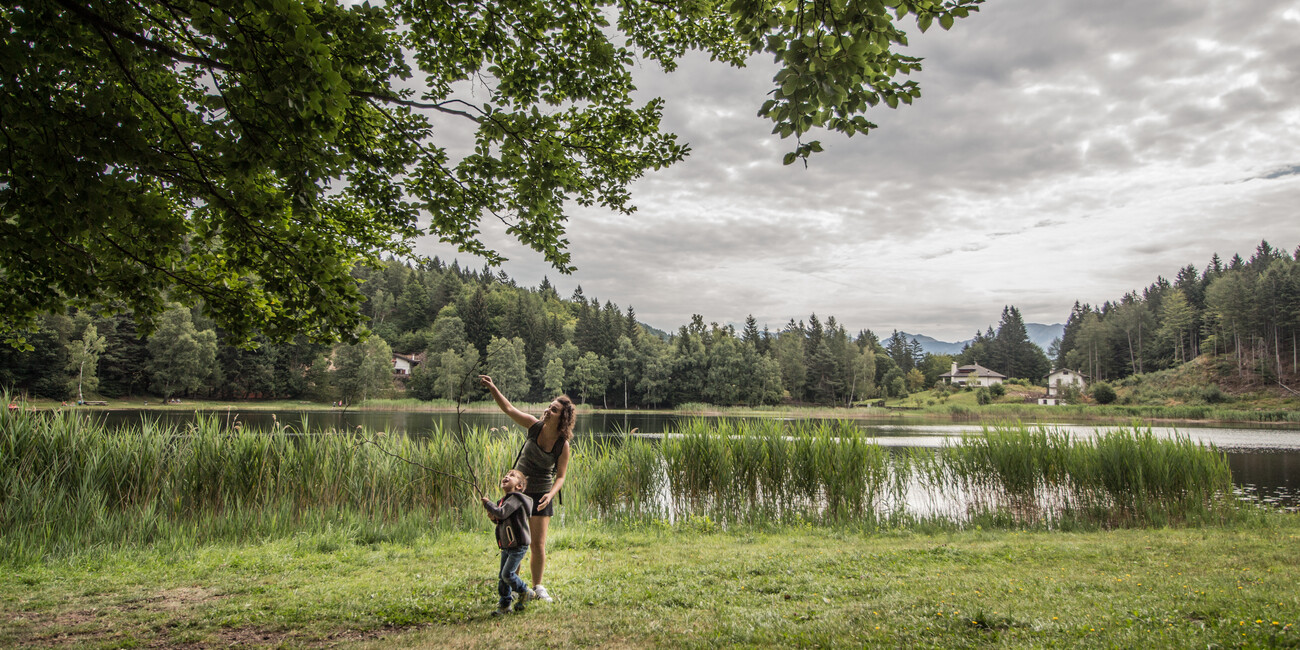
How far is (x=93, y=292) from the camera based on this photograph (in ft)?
18.5

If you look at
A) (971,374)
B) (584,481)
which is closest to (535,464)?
(584,481)

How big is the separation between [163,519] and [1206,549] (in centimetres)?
1364

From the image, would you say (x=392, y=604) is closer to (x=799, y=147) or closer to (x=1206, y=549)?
(x=799, y=147)

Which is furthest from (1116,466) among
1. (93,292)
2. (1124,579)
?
(93,292)

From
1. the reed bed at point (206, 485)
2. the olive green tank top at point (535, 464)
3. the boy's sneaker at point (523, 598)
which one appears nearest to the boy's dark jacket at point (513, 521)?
the olive green tank top at point (535, 464)

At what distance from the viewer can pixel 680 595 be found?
5266mm

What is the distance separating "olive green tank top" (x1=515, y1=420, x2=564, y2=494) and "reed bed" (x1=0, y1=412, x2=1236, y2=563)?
4.38 meters

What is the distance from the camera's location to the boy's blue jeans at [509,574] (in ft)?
15.6

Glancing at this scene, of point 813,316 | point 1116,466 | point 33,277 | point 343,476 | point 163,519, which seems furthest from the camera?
point 813,316

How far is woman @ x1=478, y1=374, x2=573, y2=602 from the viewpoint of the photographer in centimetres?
499

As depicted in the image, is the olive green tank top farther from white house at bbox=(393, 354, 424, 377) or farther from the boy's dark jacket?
white house at bbox=(393, 354, 424, 377)

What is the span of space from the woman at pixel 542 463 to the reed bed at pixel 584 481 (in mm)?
4181

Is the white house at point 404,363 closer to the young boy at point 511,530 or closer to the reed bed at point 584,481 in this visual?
the reed bed at point 584,481

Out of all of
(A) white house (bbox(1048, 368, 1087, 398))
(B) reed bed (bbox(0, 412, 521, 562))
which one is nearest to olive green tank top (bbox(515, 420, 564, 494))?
(B) reed bed (bbox(0, 412, 521, 562))
